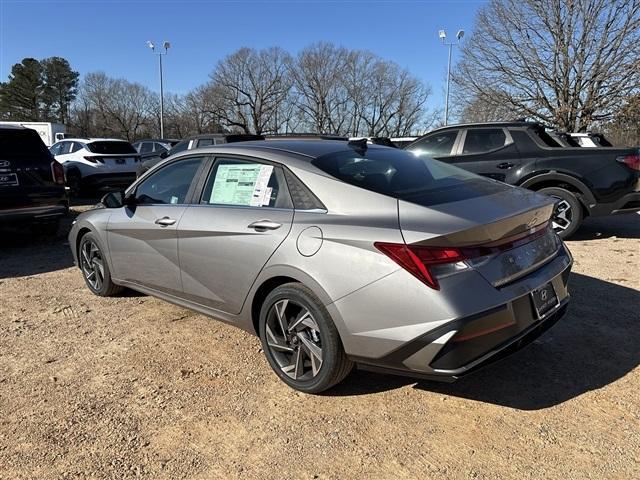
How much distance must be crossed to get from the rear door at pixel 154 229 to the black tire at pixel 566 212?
5348 mm

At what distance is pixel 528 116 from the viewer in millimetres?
24719

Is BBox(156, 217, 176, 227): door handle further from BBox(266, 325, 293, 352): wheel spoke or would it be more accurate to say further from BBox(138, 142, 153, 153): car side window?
BBox(138, 142, 153, 153): car side window

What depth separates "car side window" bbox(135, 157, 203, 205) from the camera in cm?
402

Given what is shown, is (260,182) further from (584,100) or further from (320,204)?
(584,100)

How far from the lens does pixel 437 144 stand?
8438 mm

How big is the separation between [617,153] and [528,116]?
19.4m

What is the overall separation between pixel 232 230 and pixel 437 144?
586 cm

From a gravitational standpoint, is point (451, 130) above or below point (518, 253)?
above

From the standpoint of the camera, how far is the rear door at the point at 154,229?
3.95 metres

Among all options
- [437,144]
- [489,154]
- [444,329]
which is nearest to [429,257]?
[444,329]

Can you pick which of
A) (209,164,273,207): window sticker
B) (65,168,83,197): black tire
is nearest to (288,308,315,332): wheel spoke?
(209,164,273,207): window sticker

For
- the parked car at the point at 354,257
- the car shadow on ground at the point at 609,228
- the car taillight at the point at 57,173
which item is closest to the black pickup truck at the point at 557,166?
the car shadow on ground at the point at 609,228

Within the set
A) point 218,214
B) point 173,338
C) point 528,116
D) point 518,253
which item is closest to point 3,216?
point 173,338

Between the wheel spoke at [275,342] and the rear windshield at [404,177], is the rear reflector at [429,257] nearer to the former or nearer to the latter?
the rear windshield at [404,177]
